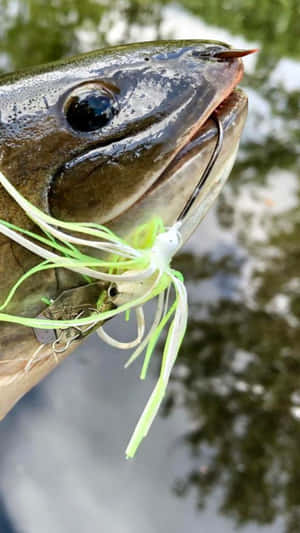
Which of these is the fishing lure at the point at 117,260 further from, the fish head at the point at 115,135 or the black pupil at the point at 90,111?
the black pupil at the point at 90,111

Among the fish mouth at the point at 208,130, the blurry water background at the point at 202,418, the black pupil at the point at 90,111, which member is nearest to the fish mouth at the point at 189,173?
the fish mouth at the point at 208,130

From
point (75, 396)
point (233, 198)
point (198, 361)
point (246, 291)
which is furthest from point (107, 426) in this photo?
point (233, 198)

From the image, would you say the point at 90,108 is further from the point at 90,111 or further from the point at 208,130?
the point at 208,130

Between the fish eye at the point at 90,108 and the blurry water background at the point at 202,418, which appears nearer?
the fish eye at the point at 90,108

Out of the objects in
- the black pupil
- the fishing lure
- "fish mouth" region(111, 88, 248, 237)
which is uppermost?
the black pupil

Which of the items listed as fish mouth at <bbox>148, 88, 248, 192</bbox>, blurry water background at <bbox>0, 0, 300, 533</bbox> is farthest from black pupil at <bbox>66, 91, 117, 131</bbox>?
blurry water background at <bbox>0, 0, 300, 533</bbox>

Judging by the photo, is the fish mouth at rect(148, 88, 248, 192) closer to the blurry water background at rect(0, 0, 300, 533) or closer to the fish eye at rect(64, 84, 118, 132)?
the fish eye at rect(64, 84, 118, 132)
